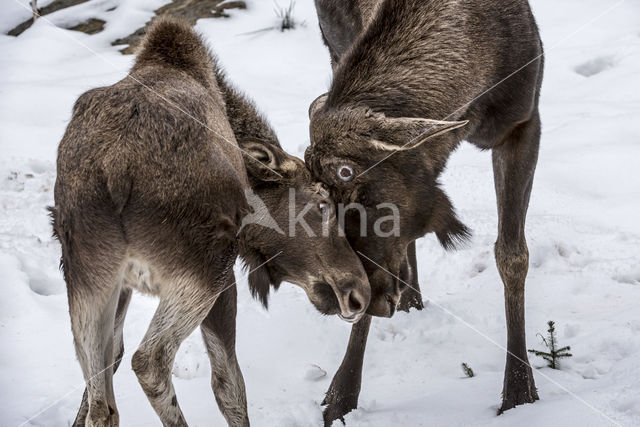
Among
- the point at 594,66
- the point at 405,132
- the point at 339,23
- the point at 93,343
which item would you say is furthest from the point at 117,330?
the point at 594,66

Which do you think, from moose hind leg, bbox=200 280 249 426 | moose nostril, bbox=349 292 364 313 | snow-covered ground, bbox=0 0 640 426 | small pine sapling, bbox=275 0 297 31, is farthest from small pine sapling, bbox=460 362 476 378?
small pine sapling, bbox=275 0 297 31

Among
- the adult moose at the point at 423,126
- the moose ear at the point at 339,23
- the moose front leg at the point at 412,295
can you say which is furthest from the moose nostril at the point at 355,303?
the moose ear at the point at 339,23

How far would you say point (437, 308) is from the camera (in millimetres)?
5492

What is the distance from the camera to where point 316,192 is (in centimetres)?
386

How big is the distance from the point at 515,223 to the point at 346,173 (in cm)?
139

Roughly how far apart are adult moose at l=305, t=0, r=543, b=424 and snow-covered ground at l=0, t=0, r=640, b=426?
367 mm

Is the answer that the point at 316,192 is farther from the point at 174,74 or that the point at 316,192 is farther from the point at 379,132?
the point at 174,74

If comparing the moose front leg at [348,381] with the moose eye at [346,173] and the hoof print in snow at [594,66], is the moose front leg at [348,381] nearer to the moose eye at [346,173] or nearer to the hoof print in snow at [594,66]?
the moose eye at [346,173]

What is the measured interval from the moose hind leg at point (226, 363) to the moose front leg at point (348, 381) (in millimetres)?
749

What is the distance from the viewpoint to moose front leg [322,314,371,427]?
4.45 m

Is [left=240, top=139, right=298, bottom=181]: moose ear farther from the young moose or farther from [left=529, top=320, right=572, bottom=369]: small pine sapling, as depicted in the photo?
[left=529, top=320, right=572, bottom=369]: small pine sapling

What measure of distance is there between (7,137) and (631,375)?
19.8 ft

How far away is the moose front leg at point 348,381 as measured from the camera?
4.45 m

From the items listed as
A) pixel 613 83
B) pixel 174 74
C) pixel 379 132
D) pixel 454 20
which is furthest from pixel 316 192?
pixel 613 83
